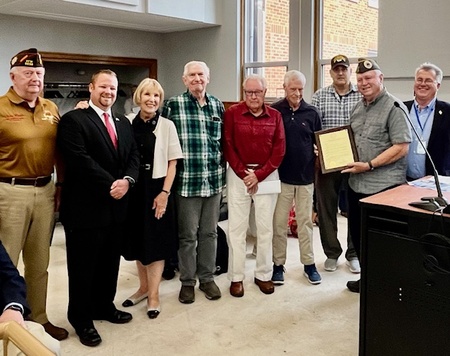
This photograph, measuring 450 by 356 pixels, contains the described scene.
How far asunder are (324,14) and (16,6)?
3536mm

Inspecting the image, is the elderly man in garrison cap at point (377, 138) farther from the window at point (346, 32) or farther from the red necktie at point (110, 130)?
the window at point (346, 32)

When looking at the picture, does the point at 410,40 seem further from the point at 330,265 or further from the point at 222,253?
the point at 222,253

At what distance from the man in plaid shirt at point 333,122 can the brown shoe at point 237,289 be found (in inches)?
33.8

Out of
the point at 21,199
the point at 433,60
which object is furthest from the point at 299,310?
the point at 433,60

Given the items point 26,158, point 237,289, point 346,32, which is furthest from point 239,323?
point 346,32

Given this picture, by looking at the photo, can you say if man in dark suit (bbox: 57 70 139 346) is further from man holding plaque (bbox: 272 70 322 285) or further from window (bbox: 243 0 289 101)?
window (bbox: 243 0 289 101)

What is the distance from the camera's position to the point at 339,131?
3.30 m

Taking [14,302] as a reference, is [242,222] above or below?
below

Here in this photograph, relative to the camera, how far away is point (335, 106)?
12.8 ft

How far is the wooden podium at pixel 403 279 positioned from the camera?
6.91 ft

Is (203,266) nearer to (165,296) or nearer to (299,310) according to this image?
(165,296)

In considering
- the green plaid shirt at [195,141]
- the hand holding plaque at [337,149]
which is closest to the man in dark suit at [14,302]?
the green plaid shirt at [195,141]

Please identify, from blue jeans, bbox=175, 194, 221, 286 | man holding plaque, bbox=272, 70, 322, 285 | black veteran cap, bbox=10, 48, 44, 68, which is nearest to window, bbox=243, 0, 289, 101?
man holding plaque, bbox=272, 70, 322, 285

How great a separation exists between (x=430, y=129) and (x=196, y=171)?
5.17ft
